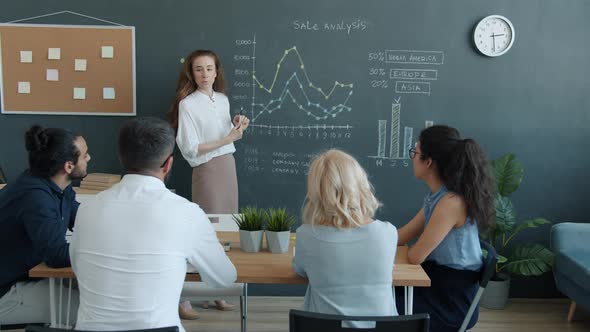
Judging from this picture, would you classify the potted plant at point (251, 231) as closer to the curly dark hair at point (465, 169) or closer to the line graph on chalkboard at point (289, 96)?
the curly dark hair at point (465, 169)

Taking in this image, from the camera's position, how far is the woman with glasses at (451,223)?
8.20 feet

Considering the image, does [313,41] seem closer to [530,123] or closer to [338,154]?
[530,123]

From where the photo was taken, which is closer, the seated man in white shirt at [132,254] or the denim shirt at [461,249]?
the seated man in white shirt at [132,254]

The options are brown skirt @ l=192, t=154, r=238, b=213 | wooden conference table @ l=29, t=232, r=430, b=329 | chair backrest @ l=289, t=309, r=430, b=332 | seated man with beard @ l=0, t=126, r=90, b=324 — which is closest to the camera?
chair backrest @ l=289, t=309, r=430, b=332

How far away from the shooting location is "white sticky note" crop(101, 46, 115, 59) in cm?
416

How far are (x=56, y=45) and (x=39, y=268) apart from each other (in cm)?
236

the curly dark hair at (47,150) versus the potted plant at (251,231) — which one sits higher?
the curly dark hair at (47,150)

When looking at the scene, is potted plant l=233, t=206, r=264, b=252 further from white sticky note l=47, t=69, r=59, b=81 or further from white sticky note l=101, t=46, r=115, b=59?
white sticky note l=47, t=69, r=59, b=81

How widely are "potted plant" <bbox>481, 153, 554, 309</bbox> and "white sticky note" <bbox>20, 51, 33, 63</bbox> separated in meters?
3.26

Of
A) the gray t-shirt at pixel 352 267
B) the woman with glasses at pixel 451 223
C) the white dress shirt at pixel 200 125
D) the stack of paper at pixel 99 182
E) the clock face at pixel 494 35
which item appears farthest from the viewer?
the clock face at pixel 494 35

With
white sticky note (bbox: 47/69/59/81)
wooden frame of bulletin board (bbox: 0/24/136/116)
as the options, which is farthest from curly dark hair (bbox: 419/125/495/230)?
white sticky note (bbox: 47/69/59/81)

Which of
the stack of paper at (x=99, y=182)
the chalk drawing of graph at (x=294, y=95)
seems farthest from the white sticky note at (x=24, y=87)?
the chalk drawing of graph at (x=294, y=95)

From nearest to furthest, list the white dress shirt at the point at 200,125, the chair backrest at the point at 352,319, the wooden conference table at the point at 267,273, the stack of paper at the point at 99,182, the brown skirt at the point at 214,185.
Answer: the chair backrest at the point at 352,319, the wooden conference table at the point at 267,273, the white dress shirt at the point at 200,125, the brown skirt at the point at 214,185, the stack of paper at the point at 99,182

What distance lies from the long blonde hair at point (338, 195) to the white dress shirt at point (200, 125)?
1.85 metres
